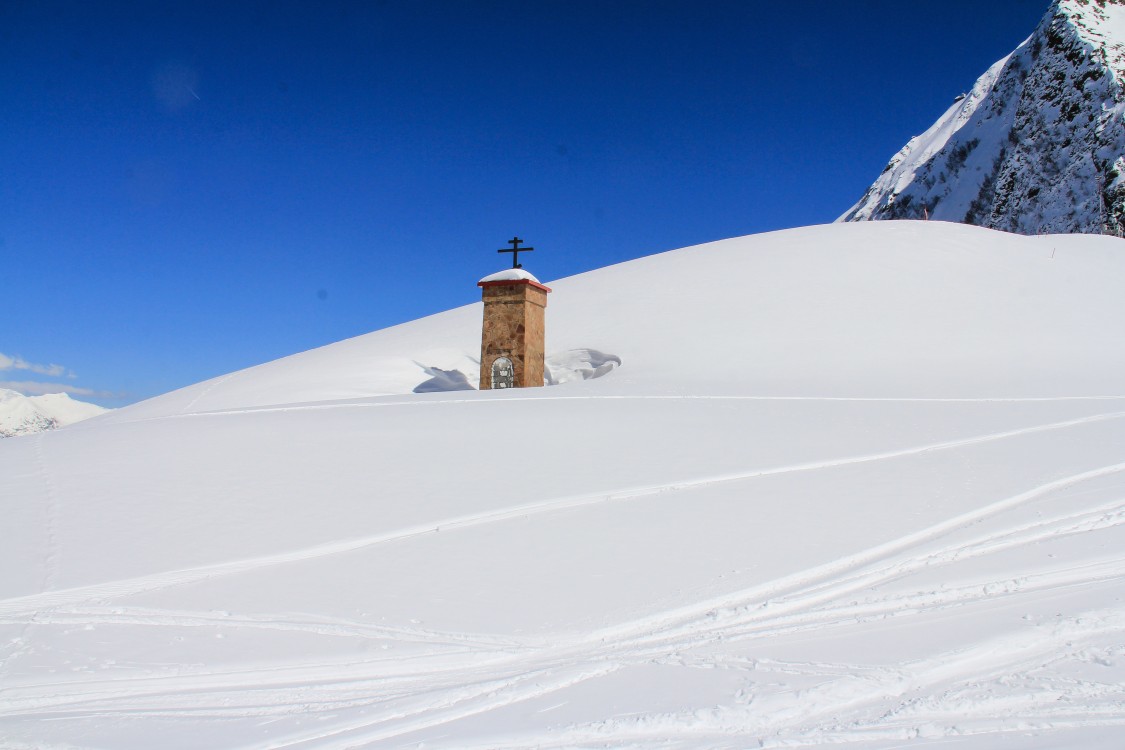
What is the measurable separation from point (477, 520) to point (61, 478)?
335 cm

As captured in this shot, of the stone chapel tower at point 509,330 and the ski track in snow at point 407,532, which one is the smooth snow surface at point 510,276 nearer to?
the stone chapel tower at point 509,330

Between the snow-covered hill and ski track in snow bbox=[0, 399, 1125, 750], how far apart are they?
0.6 inches

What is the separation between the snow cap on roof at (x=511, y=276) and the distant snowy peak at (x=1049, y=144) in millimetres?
59639

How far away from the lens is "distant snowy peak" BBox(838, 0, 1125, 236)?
209 ft

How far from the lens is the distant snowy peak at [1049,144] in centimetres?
6356

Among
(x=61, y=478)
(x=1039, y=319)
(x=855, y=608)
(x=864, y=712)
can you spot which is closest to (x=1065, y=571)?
(x=855, y=608)

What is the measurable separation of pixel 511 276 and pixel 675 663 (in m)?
8.76

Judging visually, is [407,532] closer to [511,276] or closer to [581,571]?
[581,571]

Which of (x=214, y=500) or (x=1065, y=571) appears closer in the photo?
(x=1065, y=571)

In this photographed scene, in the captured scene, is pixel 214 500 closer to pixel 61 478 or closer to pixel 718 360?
pixel 61 478

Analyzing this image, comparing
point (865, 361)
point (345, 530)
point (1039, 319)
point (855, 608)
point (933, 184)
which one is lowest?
point (855, 608)

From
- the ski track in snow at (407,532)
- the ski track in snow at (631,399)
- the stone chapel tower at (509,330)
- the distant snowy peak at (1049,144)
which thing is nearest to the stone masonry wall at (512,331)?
the stone chapel tower at (509,330)

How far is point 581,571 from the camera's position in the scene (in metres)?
4.49

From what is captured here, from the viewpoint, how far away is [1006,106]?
89188 mm
